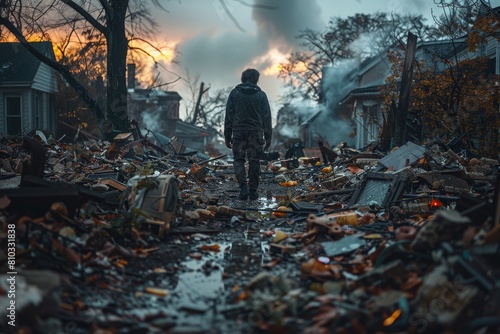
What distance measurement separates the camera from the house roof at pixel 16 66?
80.4 ft

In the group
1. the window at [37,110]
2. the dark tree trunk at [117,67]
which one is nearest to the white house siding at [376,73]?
the dark tree trunk at [117,67]

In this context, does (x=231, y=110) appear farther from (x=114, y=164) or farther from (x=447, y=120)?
(x=447, y=120)

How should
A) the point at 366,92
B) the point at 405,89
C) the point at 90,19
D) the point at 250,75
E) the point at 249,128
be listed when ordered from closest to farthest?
the point at 249,128 → the point at 250,75 → the point at 405,89 → the point at 90,19 → the point at 366,92

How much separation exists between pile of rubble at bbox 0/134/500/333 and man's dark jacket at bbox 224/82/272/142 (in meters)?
1.97

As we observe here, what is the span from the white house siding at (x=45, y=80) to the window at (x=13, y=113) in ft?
3.78

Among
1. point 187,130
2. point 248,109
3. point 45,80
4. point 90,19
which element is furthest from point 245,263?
point 187,130

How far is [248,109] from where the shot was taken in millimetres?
9039

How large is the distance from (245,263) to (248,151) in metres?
4.46

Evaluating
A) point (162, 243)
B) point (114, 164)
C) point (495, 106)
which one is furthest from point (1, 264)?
point (495, 106)

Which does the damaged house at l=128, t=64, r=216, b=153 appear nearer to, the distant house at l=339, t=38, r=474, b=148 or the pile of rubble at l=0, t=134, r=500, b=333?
the distant house at l=339, t=38, r=474, b=148

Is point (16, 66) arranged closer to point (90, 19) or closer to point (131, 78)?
point (90, 19)

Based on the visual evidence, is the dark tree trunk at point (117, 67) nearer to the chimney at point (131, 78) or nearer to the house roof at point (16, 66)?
the house roof at point (16, 66)

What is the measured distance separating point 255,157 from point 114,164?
193 inches

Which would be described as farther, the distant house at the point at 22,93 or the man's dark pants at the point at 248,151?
the distant house at the point at 22,93
